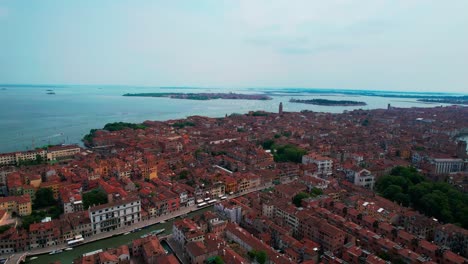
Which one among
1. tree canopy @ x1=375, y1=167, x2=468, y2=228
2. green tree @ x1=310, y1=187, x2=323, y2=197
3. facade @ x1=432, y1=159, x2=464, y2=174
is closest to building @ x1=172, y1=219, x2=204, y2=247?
green tree @ x1=310, y1=187, x2=323, y2=197

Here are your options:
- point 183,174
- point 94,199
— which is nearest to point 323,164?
point 183,174

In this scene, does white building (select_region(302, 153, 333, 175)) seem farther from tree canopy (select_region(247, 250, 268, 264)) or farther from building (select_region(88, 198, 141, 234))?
building (select_region(88, 198, 141, 234))

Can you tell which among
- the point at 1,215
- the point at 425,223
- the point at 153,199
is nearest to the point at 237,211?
the point at 153,199

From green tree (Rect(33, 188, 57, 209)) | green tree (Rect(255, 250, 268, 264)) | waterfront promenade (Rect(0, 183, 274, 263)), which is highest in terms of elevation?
green tree (Rect(255, 250, 268, 264))

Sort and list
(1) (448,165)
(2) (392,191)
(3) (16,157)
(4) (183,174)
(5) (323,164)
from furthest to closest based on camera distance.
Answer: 1. (3) (16,157)
2. (1) (448,165)
3. (5) (323,164)
4. (4) (183,174)
5. (2) (392,191)

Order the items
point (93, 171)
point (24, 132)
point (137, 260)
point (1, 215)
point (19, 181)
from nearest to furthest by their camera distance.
Result: point (137, 260)
point (1, 215)
point (19, 181)
point (93, 171)
point (24, 132)

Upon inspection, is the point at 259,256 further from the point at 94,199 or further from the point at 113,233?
the point at 94,199

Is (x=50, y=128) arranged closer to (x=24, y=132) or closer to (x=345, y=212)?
(x=24, y=132)
